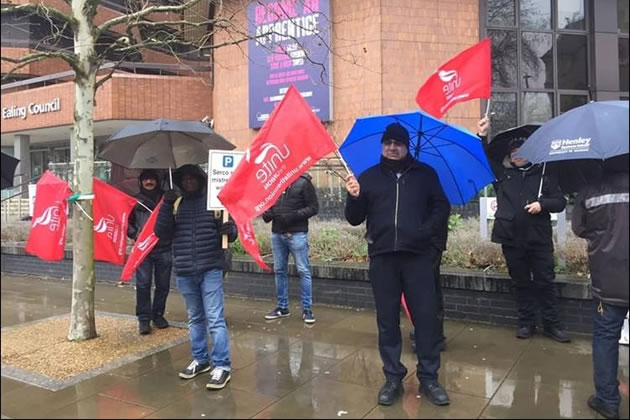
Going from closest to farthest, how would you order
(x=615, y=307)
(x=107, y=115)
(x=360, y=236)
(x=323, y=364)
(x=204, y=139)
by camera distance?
Answer: 1. (x=615, y=307)
2. (x=323, y=364)
3. (x=204, y=139)
4. (x=360, y=236)
5. (x=107, y=115)

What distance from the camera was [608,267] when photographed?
12.3 feet

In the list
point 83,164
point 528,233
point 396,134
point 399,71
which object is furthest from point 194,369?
point 399,71

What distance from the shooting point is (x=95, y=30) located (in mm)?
5762

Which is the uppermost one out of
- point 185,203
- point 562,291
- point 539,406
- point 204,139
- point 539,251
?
point 204,139

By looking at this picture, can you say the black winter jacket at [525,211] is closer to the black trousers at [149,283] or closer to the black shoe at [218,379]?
the black shoe at [218,379]

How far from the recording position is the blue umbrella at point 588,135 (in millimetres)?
3631

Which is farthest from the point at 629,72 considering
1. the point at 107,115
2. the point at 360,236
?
the point at 107,115

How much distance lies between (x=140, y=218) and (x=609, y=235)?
471 centimetres

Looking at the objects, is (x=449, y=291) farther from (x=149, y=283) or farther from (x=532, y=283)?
(x=149, y=283)

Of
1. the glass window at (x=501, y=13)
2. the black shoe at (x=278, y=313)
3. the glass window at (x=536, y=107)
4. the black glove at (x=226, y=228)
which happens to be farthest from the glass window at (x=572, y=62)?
the black glove at (x=226, y=228)

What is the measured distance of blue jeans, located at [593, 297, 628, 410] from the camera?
3.78 metres

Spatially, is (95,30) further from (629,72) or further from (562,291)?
(629,72)

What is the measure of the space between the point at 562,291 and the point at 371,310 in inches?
90.3

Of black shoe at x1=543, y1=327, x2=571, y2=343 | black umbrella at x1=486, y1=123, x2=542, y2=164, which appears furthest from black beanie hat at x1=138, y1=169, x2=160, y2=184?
black shoe at x1=543, y1=327, x2=571, y2=343
